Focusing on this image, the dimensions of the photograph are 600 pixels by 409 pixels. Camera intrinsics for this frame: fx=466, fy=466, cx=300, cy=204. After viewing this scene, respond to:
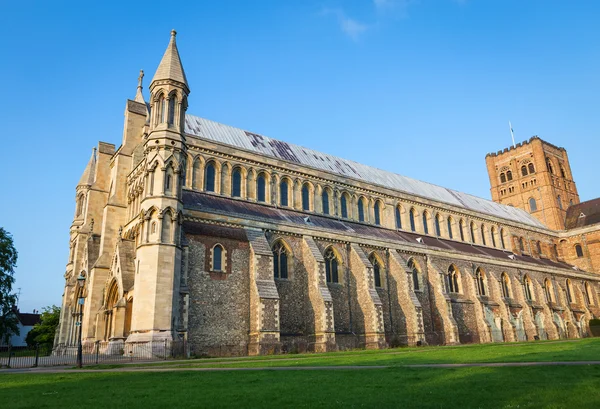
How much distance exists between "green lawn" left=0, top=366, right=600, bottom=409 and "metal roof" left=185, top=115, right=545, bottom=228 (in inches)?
921

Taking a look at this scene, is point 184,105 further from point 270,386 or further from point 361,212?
point 270,386

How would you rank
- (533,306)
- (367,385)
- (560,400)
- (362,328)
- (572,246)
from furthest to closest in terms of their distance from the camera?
(572,246) → (533,306) → (362,328) → (367,385) → (560,400)

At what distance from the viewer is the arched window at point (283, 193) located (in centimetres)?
3519

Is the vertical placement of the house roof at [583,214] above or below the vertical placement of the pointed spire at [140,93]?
below

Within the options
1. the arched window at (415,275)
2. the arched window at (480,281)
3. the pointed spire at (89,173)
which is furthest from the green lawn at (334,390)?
the arched window at (480,281)

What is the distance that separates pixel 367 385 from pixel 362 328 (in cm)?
2152

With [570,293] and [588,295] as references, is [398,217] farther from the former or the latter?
[588,295]

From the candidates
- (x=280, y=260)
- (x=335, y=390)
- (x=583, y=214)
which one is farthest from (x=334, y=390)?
(x=583, y=214)

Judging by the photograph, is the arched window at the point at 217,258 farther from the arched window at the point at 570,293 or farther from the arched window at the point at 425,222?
the arched window at the point at 570,293

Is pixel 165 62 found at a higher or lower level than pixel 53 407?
higher

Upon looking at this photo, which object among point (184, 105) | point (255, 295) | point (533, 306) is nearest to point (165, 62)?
point (184, 105)

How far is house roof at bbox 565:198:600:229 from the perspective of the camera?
5975 centimetres

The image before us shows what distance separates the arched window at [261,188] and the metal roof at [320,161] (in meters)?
1.96

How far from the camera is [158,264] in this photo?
76.8ft
